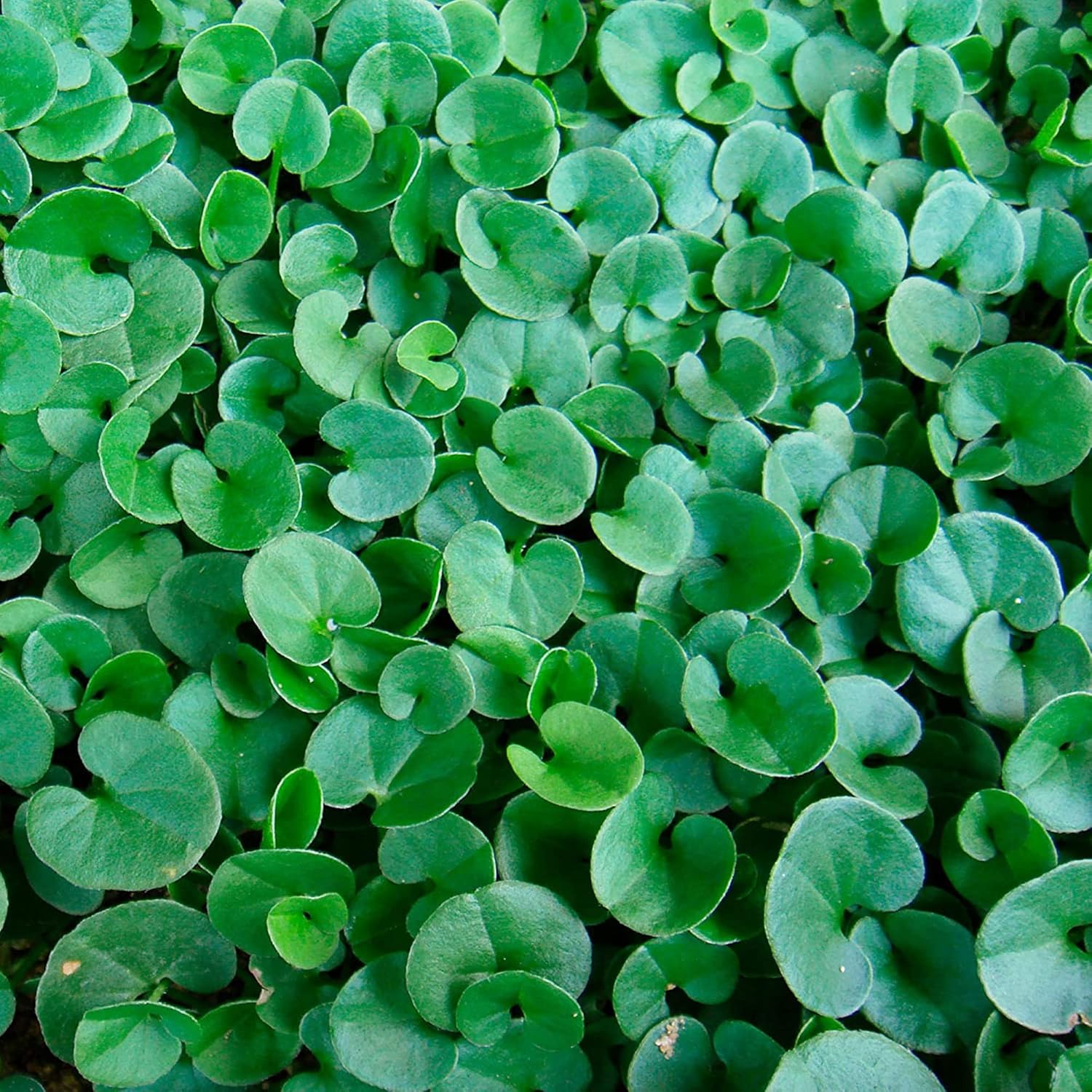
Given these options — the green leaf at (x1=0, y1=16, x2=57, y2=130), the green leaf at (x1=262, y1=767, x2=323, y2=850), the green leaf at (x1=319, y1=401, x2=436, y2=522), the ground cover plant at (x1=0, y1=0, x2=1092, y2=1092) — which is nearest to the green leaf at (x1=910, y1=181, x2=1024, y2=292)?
the ground cover plant at (x1=0, y1=0, x2=1092, y2=1092)

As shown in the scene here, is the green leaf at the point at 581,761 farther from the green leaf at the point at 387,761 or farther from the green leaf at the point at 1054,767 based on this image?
the green leaf at the point at 1054,767

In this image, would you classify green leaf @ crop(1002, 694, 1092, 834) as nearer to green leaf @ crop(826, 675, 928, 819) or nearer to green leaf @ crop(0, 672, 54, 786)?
green leaf @ crop(826, 675, 928, 819)

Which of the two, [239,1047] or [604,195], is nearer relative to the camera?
[239,1047]

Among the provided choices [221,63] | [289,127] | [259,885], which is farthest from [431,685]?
[221,63]

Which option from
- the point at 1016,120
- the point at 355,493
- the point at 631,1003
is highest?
the point at 1016,120

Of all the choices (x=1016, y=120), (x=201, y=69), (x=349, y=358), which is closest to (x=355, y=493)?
(x=349, y=358)

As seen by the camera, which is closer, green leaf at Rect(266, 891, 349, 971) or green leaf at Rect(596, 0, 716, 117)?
green leaf at Rect(266, 891, 349, 971)

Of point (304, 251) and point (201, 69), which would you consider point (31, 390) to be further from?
point (201, 69)

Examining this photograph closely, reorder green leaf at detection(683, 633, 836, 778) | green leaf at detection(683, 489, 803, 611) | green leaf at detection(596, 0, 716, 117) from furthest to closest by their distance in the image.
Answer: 1. green leaf at detection(596, 0, 716, 117)
2. green leaf at detection(683, 489, 803, 611)
3. green leaf at detection(683, 633, 836, 778)

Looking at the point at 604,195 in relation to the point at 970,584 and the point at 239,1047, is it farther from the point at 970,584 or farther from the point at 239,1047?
the point at 239,1047
